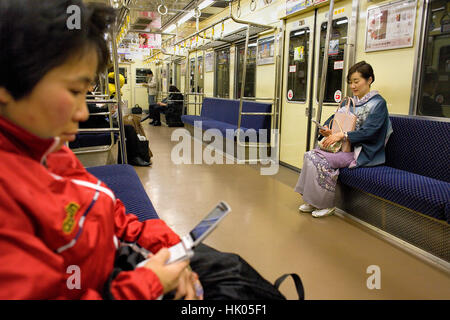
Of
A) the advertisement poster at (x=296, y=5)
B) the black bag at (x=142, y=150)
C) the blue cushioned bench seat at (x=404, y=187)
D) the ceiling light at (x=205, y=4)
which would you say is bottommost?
the black bag at (x=142, y=150)

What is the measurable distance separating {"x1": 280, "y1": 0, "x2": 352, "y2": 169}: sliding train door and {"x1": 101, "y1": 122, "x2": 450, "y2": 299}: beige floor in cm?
86

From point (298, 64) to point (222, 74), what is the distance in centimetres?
377

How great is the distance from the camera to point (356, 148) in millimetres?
3234

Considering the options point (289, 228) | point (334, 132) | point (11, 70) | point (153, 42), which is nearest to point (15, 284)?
point (11, 70)

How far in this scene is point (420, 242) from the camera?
2.58m

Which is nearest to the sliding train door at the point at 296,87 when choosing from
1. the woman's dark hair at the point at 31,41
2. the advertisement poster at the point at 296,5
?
the advertisement poster at the point at 296,5

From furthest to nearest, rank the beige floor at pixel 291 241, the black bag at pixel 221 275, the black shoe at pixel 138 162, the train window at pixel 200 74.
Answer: the train window at pixel 200 74
the black shoe at pixel 138 162
the beige floor at pixel 291 241
the black bag at pixel 221 275

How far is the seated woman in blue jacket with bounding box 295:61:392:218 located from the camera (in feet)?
10.3

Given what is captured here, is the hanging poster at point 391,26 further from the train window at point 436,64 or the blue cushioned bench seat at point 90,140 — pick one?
the blue cushioned bench seat at point 90,140

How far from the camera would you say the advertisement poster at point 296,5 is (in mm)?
4564

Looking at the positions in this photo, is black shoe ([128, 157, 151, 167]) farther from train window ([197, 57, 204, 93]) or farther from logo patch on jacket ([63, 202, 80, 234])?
train window ([197, 57, 204, 93])

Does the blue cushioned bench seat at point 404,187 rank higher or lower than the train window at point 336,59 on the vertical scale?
lower

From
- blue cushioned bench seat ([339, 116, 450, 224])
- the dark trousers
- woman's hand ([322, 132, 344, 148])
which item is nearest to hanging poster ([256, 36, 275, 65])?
woman's hand ([322, 132, 344, 148])

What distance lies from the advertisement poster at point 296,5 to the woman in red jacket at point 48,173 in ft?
14.3
